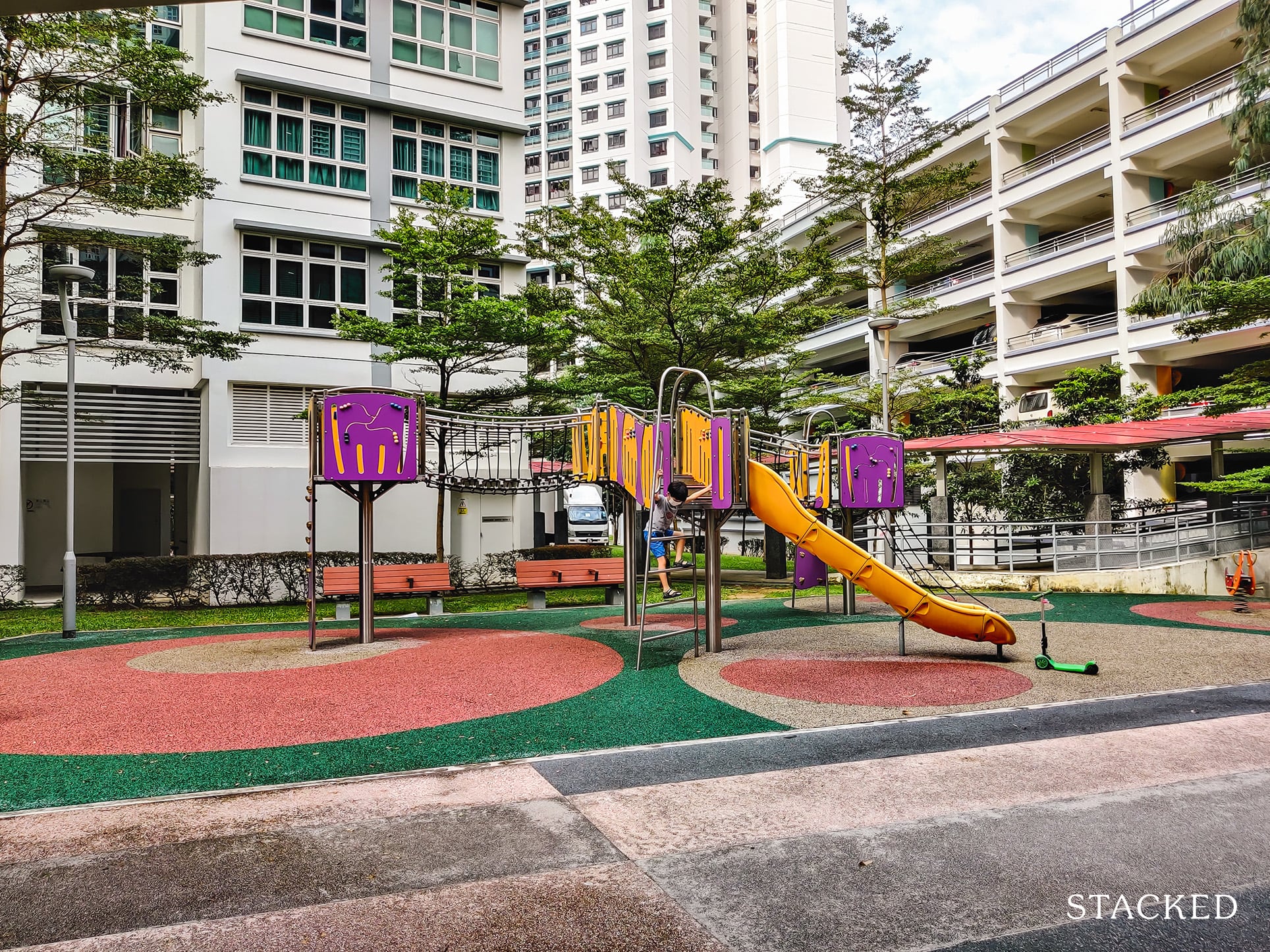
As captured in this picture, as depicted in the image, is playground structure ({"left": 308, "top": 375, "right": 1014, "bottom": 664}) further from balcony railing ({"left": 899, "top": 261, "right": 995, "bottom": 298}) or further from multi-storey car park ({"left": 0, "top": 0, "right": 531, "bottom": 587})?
balcony railing ({"left": 899, "top": 261, "right": 995, "bottom": 298})

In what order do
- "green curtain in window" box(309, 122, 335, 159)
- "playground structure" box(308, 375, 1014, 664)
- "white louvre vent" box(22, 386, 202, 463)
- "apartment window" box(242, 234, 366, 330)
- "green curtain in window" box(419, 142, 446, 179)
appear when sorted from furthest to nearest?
"green curtain in window" box(419, 142, 446, 179) < "green curtain in window" box(309, 122, 335, 159) < "apartment window" box(242, 234, 366, 330) < "white louvre vent" box(22, 386, 202, 463) < "playground structure" box(308, 375, 1014, 664)

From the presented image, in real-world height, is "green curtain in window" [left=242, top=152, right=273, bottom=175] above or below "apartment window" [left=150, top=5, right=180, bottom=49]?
below

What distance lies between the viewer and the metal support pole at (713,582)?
11344mm

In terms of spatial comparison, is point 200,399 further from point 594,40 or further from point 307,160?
point 594,40

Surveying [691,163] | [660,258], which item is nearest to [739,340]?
[660,258]

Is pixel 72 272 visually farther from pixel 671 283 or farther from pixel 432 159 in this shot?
pixel 432 159

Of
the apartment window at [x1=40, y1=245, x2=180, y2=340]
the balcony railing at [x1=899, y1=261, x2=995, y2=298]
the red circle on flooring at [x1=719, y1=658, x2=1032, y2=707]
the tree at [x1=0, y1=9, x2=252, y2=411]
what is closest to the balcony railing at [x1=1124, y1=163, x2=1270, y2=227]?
the balcony railing at [x1=899, y1=261, x2=995, y2=298]

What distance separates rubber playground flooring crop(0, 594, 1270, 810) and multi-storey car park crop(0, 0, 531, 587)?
8.59m

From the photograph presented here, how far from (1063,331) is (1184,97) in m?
8.82

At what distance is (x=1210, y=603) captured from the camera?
1680cm

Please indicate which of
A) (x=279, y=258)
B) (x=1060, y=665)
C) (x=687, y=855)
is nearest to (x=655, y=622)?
(x=1060, y=665)

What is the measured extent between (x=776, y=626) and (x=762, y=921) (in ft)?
34.3

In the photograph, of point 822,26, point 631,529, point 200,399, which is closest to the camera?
point 631,529

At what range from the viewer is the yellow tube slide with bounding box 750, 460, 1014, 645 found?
10.3m
